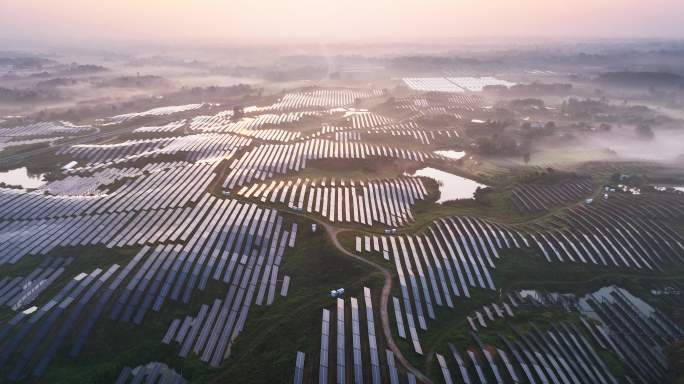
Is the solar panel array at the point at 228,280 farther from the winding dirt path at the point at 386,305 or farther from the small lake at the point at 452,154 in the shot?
the small lake at the point at 452,154

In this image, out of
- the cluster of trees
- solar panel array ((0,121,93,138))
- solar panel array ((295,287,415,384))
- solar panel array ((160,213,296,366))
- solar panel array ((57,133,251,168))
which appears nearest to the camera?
solar panel array ((295,287,415,384))

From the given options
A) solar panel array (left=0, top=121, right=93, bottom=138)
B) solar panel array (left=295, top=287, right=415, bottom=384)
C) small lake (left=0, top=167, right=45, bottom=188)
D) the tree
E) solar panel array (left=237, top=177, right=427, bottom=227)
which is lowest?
small lake (left=0, top=167, right=45, bottom=188)

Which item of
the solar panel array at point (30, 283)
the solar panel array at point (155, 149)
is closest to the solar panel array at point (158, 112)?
the solar panel array at point (155, 149)

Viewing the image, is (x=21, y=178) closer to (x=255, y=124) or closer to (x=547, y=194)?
(x=255, y=124)

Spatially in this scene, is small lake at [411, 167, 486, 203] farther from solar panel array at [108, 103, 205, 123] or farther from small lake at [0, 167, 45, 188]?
solar panel array at [108, 103, 205, 123]

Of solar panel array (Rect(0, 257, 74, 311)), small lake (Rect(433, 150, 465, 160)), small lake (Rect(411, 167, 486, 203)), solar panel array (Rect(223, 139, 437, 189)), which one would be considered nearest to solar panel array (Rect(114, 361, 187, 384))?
solar panel array (Rect(0, 257, 74, 311))

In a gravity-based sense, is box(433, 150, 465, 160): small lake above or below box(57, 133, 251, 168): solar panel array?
above

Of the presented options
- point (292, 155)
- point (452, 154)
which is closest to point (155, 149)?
point (292, 155)
